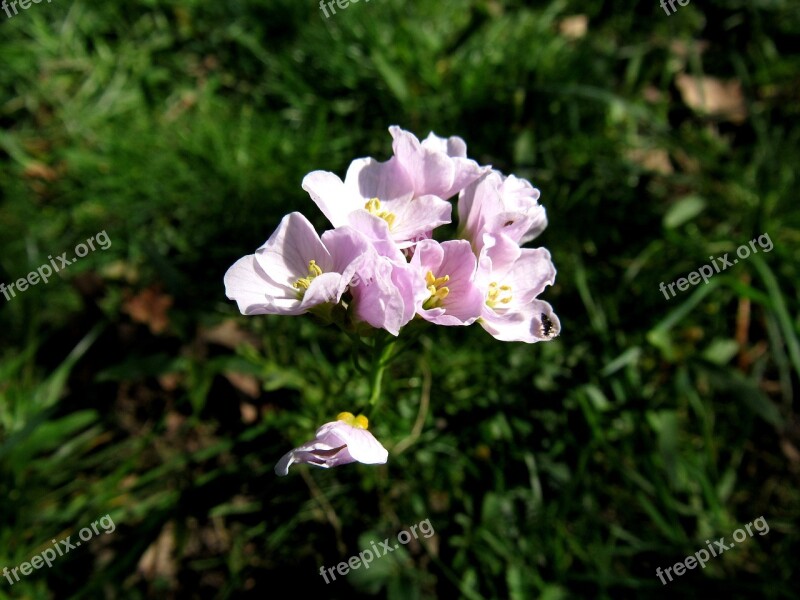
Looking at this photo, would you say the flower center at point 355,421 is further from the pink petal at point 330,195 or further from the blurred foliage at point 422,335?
the pink petal at point 330,195

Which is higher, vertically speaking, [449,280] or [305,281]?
[305,281]

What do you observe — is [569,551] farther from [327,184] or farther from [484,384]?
[327,184]

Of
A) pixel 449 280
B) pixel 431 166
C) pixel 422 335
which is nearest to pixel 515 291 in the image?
pixel 449 280

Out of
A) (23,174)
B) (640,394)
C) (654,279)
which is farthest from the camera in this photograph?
(23,174)

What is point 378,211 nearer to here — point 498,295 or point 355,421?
point 498,295

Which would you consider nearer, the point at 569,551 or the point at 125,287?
the point at 569,551

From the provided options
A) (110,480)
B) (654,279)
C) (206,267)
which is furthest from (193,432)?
(654,279)

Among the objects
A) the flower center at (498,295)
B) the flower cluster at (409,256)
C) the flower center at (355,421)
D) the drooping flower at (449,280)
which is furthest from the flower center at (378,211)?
the flower center at (355,421)
